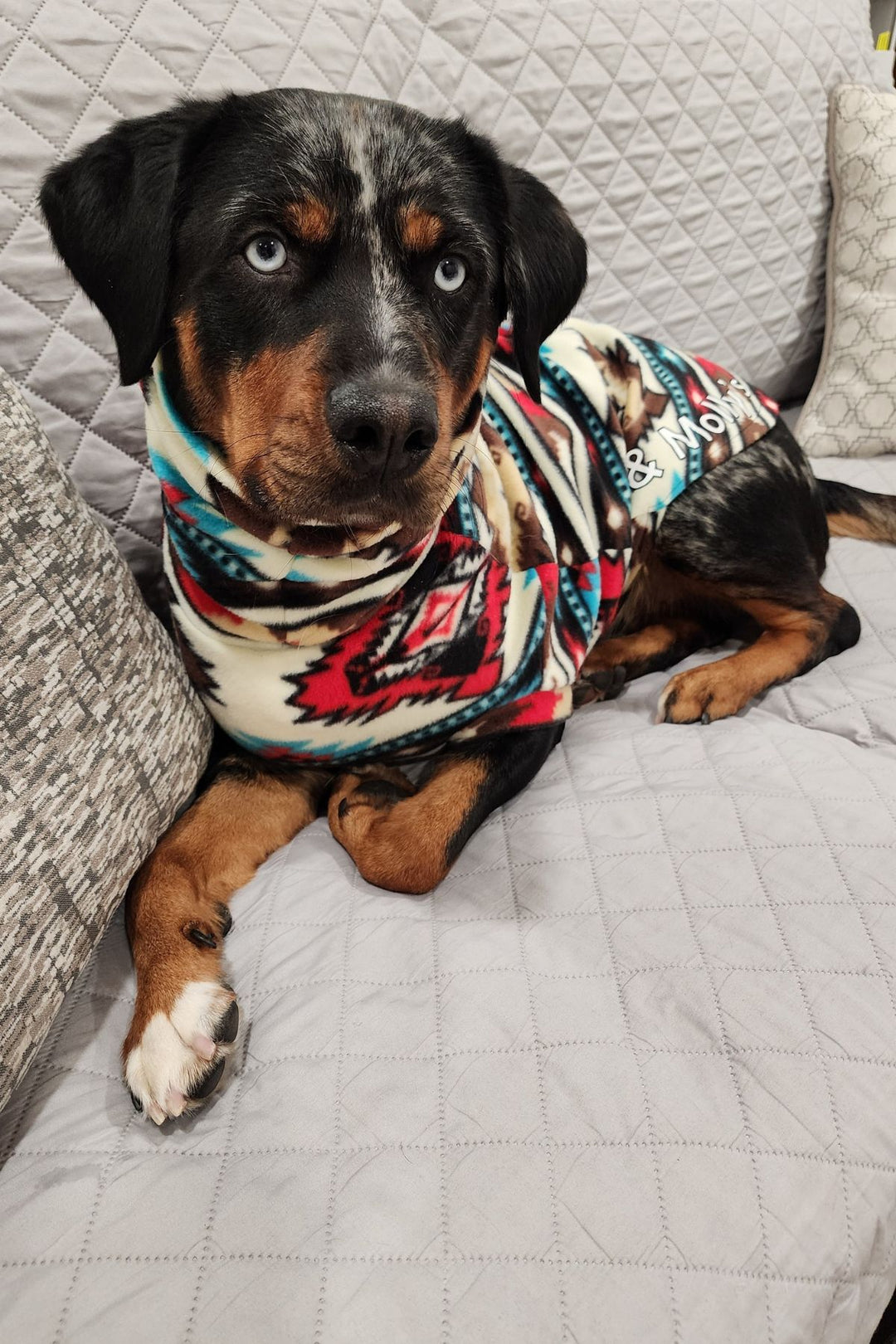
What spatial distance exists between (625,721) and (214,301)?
87cm

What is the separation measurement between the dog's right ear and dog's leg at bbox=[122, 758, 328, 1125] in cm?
56

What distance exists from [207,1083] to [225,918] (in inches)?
10.0

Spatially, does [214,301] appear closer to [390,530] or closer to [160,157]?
[160,157]

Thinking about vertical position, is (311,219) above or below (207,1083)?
above

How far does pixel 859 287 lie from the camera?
219 cm

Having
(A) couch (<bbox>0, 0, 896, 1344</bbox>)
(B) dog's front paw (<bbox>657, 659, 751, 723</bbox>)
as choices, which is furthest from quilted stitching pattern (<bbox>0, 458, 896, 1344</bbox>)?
(B) dog's front paw (<bbox>657, 659, 751, 723</bbox>)

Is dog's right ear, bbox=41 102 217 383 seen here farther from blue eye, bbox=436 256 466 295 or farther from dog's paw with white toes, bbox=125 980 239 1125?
dog's paw with white toes, bbox=125 980 239 1125

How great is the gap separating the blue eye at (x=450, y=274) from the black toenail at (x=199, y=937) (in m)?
0.81

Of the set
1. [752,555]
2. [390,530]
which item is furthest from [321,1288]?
[752,555]

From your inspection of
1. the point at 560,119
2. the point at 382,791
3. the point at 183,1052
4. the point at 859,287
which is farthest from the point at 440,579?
the point at 859,287

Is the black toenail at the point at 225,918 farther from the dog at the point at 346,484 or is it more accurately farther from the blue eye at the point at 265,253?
the blue eye at the point at 265,253

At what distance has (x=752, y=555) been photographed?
1.66m

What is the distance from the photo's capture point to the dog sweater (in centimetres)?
110

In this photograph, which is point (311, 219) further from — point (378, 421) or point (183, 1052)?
point (183, 1052)
